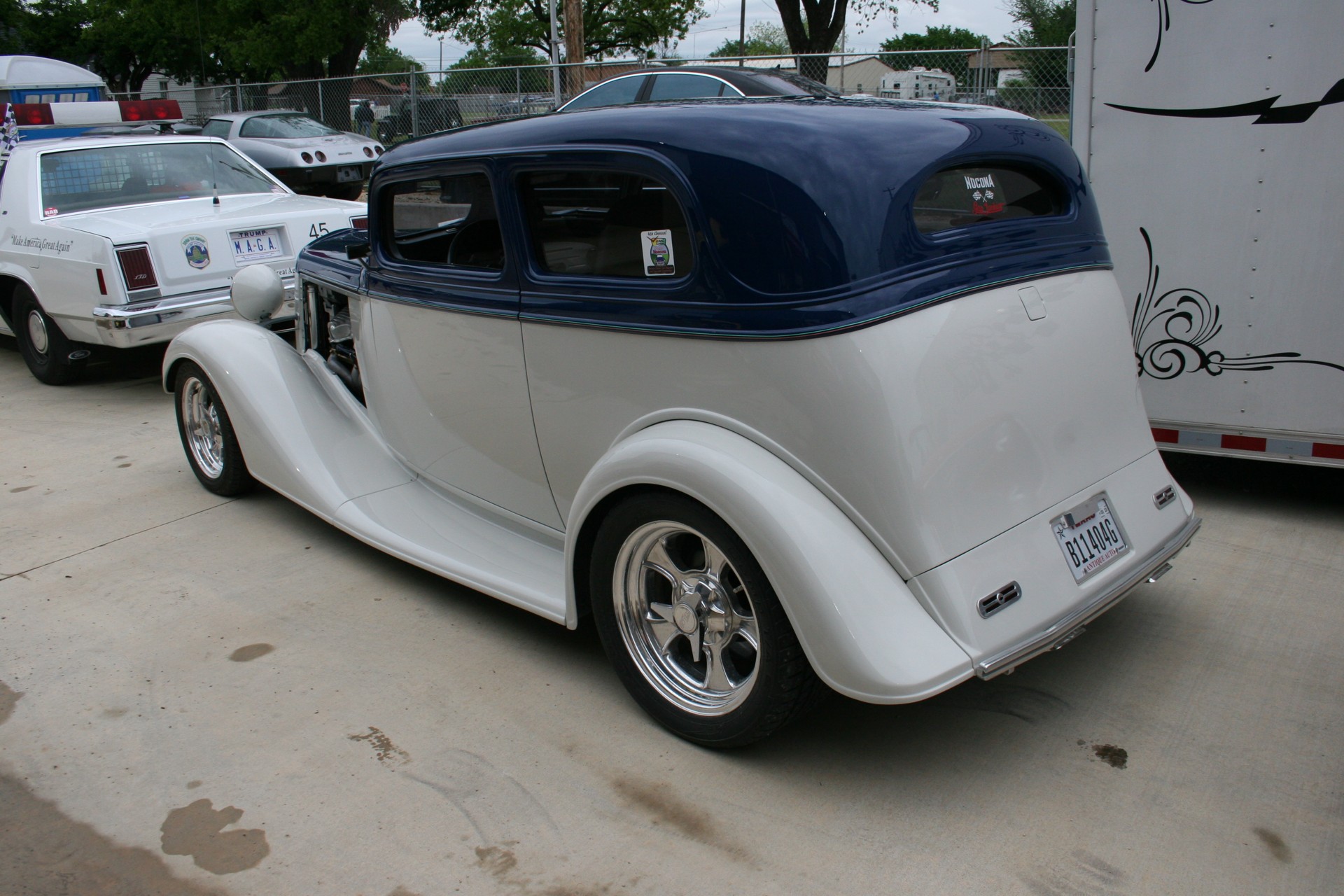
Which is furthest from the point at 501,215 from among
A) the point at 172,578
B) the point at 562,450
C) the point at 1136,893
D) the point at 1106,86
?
the point at 1106,86

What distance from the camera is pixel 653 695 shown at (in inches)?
120

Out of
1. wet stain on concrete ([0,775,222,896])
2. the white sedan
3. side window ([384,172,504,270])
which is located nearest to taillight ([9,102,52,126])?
the white sedan

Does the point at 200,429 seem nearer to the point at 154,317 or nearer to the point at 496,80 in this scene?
the point at 154,317

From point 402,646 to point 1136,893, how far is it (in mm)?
2419

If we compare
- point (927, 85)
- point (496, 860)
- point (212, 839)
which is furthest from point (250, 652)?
point (927, 85)

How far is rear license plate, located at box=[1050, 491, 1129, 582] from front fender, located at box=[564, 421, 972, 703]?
21.1 inches

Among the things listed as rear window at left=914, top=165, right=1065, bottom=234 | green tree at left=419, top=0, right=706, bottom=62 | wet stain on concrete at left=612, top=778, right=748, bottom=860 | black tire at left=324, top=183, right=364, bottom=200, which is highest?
green tree at left=419, top=0, right=706, bottom=62

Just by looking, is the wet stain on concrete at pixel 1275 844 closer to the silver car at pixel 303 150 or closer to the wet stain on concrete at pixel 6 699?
the wet stain on concrete at pixel 6 699

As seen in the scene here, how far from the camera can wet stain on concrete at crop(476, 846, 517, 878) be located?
8.32 ft

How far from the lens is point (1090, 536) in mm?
2920

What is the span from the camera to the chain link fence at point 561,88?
1273 centimetres

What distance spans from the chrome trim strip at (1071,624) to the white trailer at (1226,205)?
1620mm

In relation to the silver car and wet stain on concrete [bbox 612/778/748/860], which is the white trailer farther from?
the silver car

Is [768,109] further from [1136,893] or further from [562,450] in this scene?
[1136,893]
